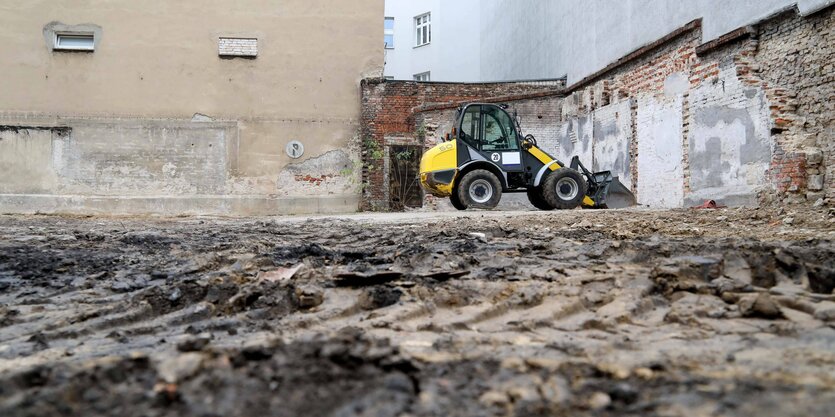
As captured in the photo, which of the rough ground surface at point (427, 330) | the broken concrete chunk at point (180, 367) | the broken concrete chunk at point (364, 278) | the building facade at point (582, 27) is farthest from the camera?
the building facade at point (582, 27)

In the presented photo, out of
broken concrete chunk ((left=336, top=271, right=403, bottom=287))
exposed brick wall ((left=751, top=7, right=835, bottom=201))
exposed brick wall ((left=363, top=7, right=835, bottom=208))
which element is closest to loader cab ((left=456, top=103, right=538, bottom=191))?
exposed brick wall ((left=363, top=7, right=835, bottom=208))

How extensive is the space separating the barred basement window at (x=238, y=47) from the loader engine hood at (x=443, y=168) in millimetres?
6883

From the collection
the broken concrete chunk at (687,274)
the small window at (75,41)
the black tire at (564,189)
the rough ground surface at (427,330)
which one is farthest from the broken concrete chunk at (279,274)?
the small window at (75,41)

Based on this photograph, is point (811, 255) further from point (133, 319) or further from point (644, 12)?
point (644, 12)

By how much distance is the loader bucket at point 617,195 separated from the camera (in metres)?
13.3

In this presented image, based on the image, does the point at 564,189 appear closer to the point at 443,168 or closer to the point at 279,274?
the point at 443,168

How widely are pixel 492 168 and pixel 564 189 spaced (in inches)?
59.7

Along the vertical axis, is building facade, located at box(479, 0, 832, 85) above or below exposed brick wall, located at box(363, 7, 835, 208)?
above

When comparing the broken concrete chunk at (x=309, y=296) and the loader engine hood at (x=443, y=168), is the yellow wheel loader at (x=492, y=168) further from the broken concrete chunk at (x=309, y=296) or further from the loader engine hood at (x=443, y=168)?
the broken concrete chunk at (x=309, y=296)

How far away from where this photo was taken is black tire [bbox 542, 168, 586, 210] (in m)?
12.3

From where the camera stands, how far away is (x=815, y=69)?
29.2ft

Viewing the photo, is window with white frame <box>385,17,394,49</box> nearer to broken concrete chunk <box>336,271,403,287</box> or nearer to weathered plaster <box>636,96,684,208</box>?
weathered plaster <box>636,96,684,208</box>

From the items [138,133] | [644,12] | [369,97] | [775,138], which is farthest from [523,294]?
[138,133]

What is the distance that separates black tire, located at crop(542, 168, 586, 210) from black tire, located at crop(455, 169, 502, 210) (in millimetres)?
981
